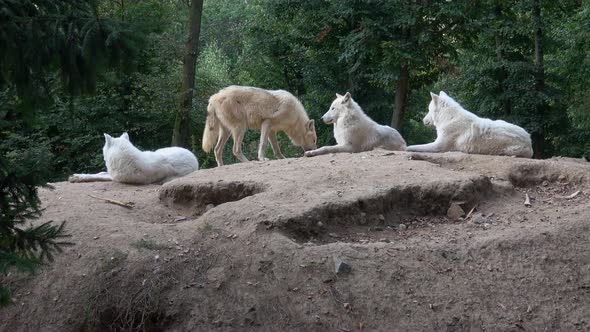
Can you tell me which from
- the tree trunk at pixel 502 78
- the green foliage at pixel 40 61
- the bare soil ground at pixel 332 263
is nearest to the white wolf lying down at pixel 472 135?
the bare soil ground at pixel 332 263

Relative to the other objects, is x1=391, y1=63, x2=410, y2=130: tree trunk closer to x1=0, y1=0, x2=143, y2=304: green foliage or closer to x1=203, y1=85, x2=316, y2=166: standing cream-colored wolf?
x1=203, y1=85, x2=316, y2=166: standing cream-colored wolf

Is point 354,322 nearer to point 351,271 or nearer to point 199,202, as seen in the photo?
point 351,271

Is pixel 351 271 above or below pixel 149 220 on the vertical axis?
above

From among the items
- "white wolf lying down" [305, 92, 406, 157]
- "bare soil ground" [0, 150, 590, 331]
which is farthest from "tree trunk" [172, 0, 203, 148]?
"bare soil ground" [0, 150, 590, 331]

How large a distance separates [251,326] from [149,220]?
281 centimetres

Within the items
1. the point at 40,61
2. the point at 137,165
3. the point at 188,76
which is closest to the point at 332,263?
the point at 40,61

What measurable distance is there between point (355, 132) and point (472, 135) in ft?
6.64

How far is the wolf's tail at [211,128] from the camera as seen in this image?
12.5 meters

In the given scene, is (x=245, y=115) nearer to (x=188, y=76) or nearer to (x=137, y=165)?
(x=137, y=165)

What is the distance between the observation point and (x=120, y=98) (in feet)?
61.6

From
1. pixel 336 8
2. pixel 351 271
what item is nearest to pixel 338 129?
pixel 351 271

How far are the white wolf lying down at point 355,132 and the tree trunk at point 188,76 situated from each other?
608cm

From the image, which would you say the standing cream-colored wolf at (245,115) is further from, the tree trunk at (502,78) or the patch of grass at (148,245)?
the tree trunk at (502,78)

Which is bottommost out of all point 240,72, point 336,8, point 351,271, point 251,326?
point 240,72
